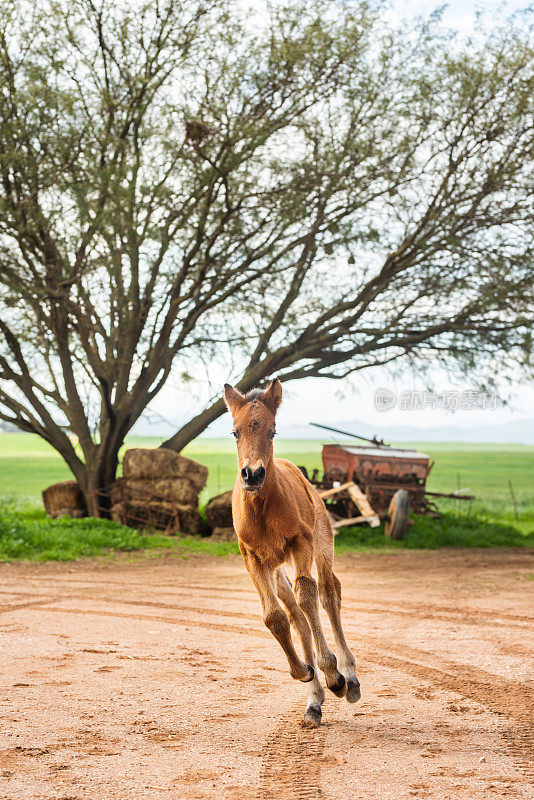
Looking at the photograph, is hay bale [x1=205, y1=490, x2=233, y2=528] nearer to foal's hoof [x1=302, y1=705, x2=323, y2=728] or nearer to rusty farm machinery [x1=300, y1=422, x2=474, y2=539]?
rusty farm machinery [x1=300, y1=422, x2=474, y2=539]

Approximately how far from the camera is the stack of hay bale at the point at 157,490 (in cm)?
2106

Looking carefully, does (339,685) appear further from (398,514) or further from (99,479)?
(99,479)

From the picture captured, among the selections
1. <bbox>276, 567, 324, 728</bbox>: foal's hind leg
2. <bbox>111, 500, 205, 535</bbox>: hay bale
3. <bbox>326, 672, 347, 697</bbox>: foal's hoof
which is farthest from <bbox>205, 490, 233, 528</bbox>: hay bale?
<bbox>326, 672, 347, 697</bbox>: foal's hoof

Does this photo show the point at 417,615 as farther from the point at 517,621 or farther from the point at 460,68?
the point at 460,68

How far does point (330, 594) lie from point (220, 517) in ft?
49.8

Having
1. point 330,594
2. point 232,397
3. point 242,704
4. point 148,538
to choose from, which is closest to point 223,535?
point 148,538

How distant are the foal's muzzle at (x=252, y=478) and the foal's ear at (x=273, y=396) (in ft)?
2.08

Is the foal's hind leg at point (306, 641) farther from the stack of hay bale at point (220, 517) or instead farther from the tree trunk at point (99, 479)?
the tree trunk at point (99, 479)

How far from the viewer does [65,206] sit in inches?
786

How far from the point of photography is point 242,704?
627 centimetres

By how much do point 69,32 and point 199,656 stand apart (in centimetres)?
1723

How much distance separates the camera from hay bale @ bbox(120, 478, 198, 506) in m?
21.1

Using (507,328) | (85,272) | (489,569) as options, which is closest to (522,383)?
(507,328)

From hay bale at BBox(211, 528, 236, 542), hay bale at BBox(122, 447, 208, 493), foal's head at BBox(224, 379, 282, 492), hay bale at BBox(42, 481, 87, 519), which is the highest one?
foal's head at BBox(224, 379, 282, 492)
